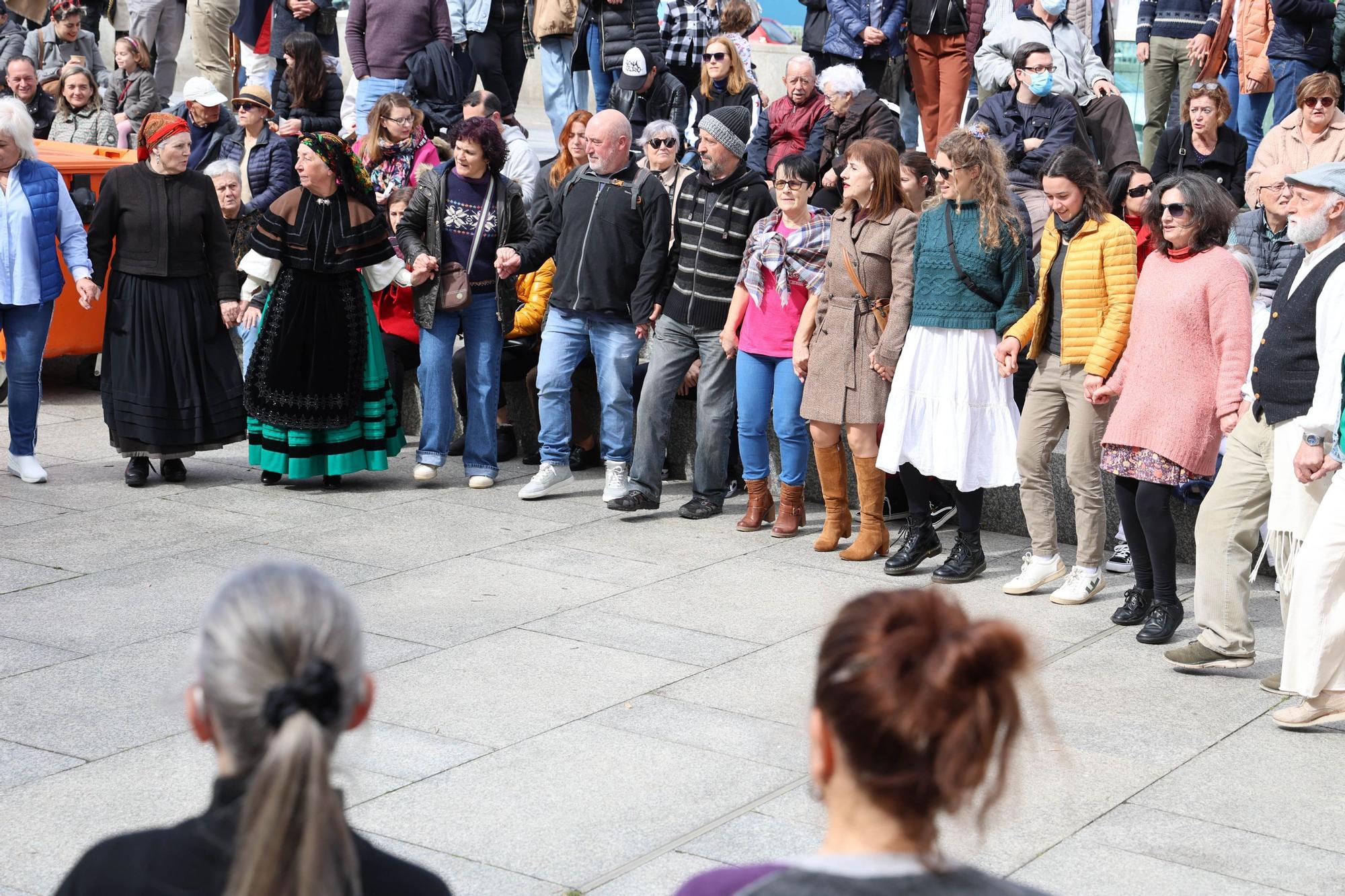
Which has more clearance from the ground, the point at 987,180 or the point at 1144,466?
the point at 987,180

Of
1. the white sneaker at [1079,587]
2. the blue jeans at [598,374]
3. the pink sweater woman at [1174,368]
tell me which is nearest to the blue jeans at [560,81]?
the blue jeans at [598,374]

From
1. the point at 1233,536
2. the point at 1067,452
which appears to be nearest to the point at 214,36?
the point at 1067,452

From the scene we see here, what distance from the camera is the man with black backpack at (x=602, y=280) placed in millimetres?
8695

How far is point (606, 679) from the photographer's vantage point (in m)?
5.99

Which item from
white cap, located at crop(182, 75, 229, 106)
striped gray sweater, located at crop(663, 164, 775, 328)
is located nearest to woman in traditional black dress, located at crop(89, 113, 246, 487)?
striped gray sweater, located at crop(663, 164, 775, 328)

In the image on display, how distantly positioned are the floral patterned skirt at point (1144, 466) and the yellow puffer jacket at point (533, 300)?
13.2 ft

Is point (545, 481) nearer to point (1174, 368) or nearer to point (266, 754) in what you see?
point (1174, 368)

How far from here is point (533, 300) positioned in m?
9.85

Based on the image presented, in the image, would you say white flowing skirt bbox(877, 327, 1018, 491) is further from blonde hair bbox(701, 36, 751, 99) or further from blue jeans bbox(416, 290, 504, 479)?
blonde hair bbox(701, 36, 751, 99)

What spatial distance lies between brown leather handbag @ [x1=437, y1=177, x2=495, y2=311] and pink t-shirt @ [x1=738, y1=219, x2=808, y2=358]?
1.73 metres

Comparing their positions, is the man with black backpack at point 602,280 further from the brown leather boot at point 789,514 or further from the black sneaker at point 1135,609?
the black sneaker at point 1135,609

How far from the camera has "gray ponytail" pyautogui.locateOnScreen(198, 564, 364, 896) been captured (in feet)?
6.24

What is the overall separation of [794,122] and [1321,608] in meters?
6.35

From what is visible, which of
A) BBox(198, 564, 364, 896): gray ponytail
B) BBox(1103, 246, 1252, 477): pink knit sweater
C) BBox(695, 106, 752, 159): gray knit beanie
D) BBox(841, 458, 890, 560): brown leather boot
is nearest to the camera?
BBox(198, 564, 364, 896): gray ponytail
